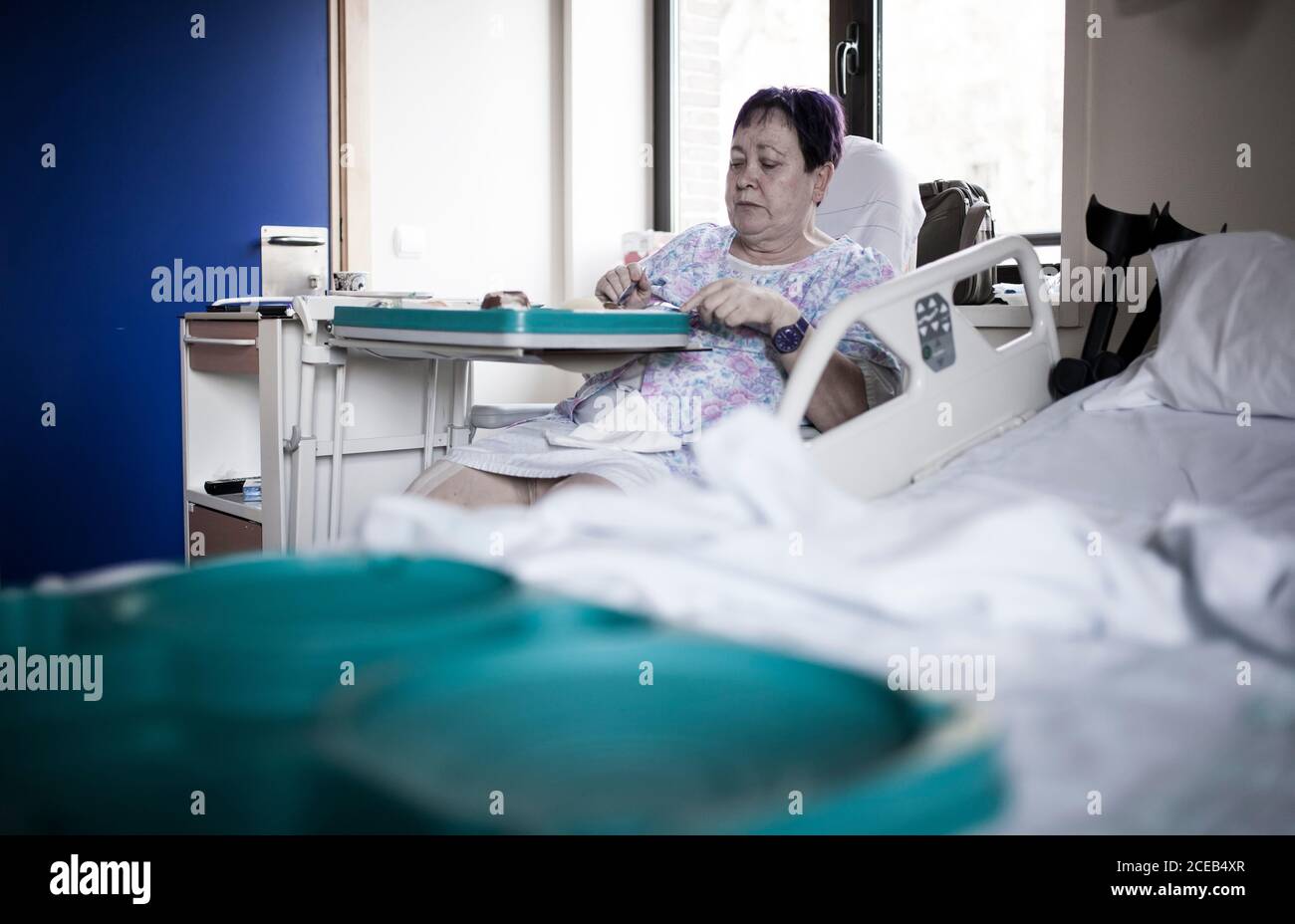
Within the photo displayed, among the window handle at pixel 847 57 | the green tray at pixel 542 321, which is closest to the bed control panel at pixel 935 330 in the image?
the green tray at pixel 542 321

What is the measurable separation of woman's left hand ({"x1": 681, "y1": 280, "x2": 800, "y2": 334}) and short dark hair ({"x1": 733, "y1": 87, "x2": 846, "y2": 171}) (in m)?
0.43

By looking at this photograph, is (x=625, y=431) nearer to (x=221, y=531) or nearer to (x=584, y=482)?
(x=584, y=482)

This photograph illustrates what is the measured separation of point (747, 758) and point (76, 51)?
10.5 ft

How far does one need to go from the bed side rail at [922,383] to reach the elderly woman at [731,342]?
269 mm

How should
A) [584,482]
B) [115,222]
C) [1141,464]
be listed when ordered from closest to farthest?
1. [1141,464]
2. [584,482]
3. [115,222]

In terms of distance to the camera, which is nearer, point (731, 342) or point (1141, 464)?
point (1141, 464)

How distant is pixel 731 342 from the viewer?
6.49 ft

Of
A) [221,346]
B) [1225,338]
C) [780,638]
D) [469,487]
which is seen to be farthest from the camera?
[221,346]

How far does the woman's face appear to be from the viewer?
2049 mm

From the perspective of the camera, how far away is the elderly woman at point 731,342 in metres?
1.79

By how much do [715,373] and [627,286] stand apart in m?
0.26

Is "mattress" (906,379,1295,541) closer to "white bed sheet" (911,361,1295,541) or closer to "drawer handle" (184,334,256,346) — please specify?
"white bed sheet" (911,361,1295,541)

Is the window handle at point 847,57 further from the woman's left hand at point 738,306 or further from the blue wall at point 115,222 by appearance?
the woman's left hand at point 738,306

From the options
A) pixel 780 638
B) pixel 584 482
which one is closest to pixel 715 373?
pixel 584 482
